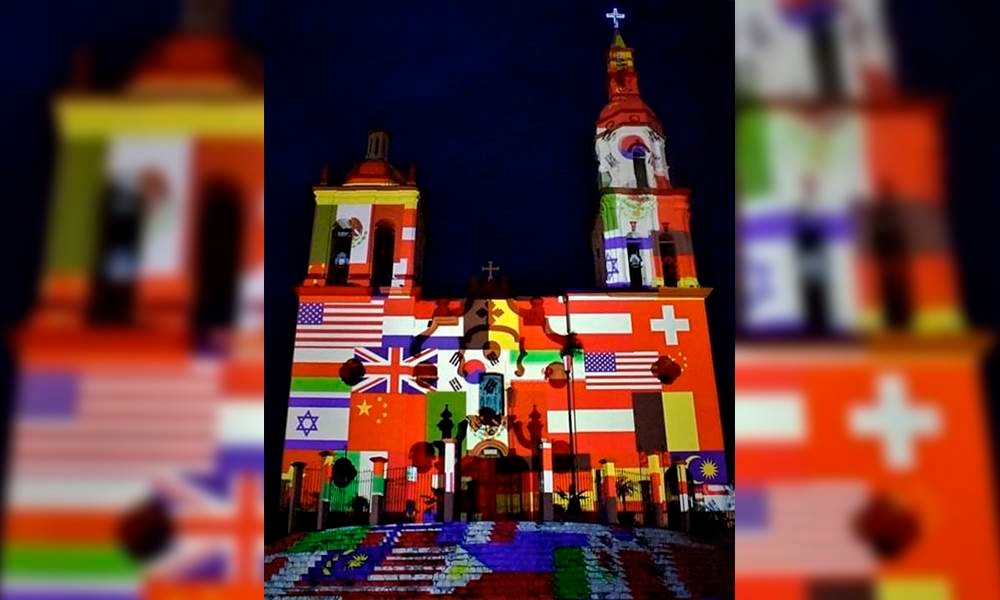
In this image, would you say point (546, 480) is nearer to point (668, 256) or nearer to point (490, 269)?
point (490, 269)

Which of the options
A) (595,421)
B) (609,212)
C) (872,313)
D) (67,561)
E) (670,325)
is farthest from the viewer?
(609,212)

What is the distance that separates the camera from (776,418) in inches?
29.9

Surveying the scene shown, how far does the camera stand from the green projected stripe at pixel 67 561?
0.62 m

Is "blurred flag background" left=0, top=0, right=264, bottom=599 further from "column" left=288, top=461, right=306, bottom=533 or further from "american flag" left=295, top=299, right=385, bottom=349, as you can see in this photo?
"american flag" left=295, top=299, right=385, bottom=349

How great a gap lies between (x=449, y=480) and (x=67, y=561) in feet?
12.1

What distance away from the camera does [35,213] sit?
677 mm

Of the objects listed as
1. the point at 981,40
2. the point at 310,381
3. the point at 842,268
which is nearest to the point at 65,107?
the point at 842,268

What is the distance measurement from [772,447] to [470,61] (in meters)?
3.53

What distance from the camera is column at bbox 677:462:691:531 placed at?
411 centimetres

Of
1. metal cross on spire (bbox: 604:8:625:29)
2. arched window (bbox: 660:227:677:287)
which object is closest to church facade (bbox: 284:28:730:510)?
arched window (bbox: 660:227:677:287)

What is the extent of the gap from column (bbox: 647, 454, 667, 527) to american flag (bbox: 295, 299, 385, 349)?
1.68m

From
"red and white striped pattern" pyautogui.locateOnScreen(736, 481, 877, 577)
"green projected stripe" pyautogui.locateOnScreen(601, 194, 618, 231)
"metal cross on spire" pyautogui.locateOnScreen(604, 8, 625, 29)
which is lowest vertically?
"red and white striped pattern" pyautogui.locateOnScreen(736, 481, 877, 577)

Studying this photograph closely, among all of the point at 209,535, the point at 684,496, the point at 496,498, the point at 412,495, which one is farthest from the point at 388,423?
the point at 209,535

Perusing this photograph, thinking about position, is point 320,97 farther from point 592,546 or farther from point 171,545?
point 171,545
